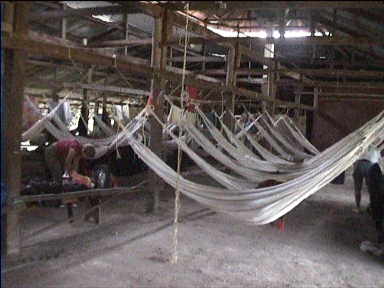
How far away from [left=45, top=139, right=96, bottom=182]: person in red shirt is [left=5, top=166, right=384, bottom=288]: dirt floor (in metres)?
0.39

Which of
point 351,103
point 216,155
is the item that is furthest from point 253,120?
point 351,103

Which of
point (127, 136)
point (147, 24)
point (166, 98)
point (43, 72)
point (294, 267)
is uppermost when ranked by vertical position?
point (147, 24)

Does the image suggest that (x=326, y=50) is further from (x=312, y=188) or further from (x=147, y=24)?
(x=312, y=188)

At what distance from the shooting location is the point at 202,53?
302 inches

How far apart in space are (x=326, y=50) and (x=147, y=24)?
2.97 meters

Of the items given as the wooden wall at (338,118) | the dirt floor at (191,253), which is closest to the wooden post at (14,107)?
the dirt floor at (191,253)

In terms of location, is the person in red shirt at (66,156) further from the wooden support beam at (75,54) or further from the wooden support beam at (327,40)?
the wooden support beam at (327,40)

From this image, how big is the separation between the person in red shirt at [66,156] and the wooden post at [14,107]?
41.3 inches

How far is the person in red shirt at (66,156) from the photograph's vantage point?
3756 millimetres

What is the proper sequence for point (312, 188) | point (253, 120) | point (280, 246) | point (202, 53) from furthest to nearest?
point (202, 53)
point (253, 120)
point (280, 246)
point (312, 188)

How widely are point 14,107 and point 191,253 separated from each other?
156 centimetres

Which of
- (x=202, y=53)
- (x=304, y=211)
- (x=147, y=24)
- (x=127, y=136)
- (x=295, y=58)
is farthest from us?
(x=202, y=53)

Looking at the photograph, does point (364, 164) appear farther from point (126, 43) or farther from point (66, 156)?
point (126, 43)

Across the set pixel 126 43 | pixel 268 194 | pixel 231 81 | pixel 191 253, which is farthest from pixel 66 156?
pixel 231 81
